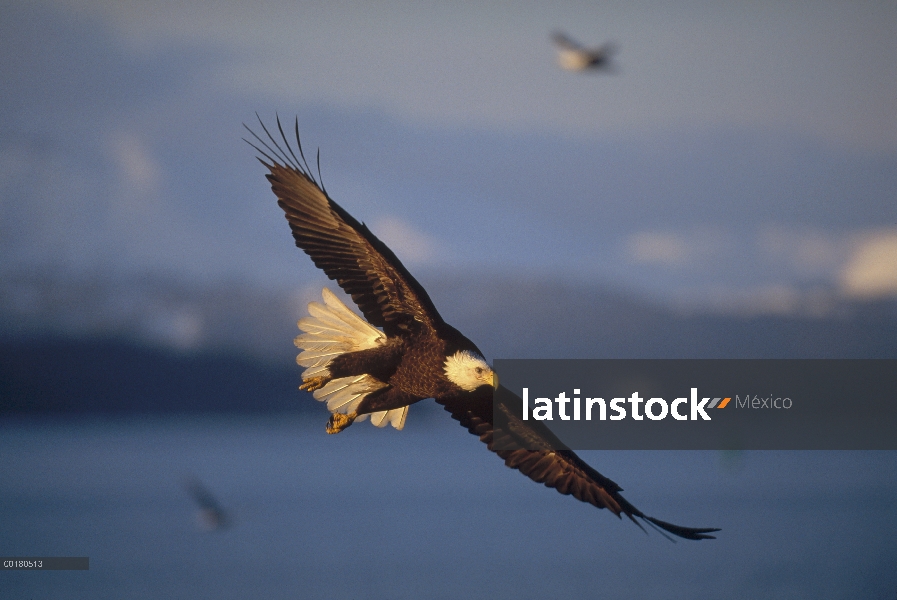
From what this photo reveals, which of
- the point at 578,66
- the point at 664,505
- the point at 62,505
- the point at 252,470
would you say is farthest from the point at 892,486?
the point at 62,505

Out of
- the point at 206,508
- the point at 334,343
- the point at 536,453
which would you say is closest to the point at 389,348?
the point at 334,343

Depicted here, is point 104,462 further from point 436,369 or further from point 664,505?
point 436,369

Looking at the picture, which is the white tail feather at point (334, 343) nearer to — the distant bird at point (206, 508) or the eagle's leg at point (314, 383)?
the eagle's leg at point (314, 383)

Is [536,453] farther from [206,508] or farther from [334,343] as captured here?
[206,508]

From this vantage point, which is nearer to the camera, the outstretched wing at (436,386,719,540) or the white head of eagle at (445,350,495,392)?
the white head of eagle at (445,350,495,392)

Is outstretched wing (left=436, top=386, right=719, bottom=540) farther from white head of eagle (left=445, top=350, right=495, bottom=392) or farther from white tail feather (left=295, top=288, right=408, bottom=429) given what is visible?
white tail feather (left=295, top=288, right=408, bottom=429)

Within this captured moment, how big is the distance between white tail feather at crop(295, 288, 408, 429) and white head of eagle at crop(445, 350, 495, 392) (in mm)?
402

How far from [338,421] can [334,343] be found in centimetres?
40

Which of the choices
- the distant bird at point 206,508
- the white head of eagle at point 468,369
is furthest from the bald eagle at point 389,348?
the distant bird at point 206,508

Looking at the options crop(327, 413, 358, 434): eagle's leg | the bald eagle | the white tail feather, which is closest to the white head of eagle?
the bald eagle

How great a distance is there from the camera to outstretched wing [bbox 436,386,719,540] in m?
4.21

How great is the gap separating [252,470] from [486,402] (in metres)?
9.26

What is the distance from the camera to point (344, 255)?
13.4ft

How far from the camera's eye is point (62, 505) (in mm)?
9609
